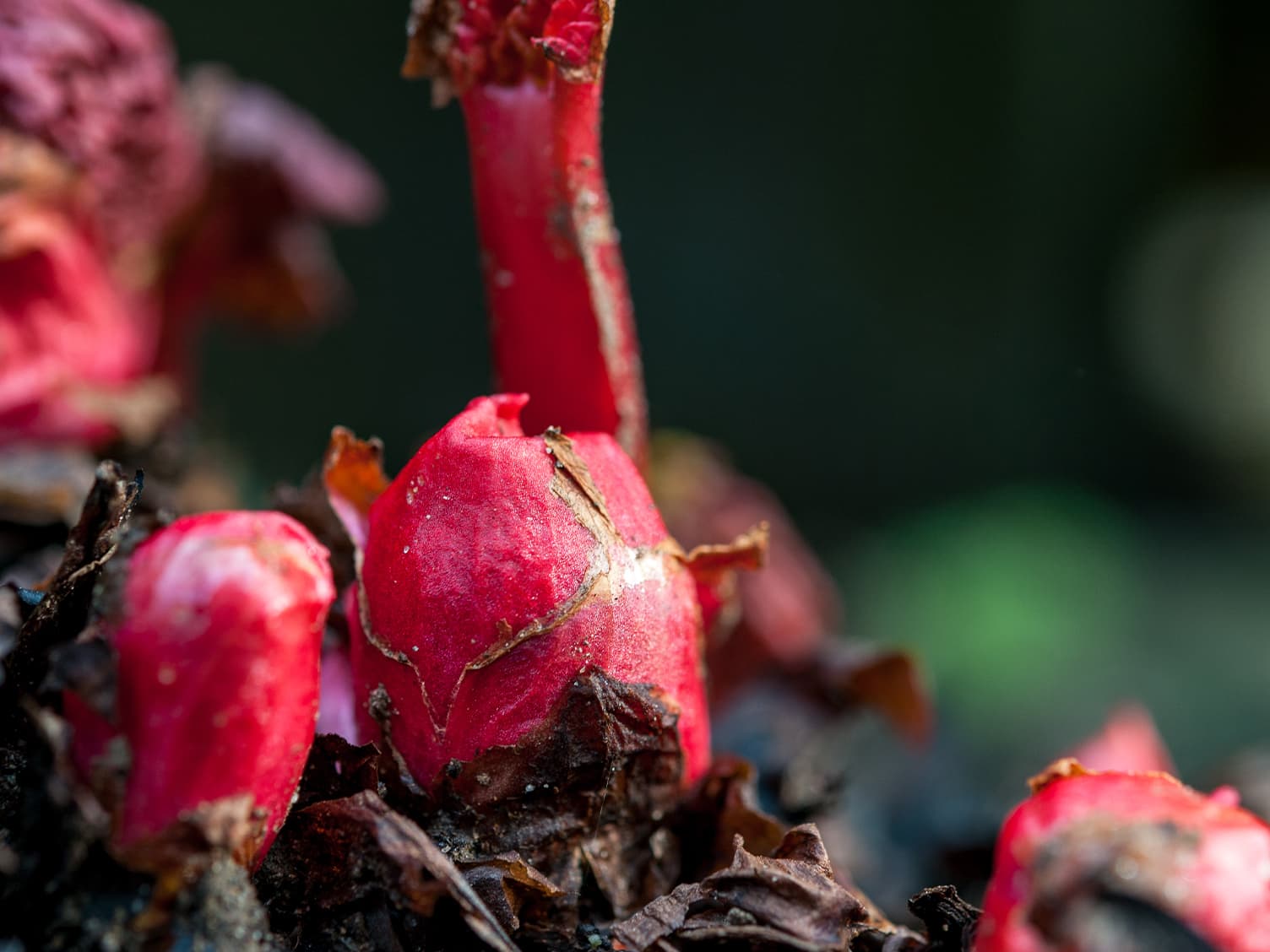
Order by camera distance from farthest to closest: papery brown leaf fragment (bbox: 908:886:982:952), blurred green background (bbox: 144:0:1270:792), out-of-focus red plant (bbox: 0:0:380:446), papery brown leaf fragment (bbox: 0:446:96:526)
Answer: blurred green background (bbox: 144:0:1270:792) < out-of-focus red plant (bbox: 0:0:380:446) < papery brown leaf fragment (bbox: 0:446:96:526) < papery brown leaf fragment (bbox: 908:886:982:952)

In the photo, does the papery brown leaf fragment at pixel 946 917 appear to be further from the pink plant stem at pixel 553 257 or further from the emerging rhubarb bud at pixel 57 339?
the emerging rhubarb bud at pixel 57 339

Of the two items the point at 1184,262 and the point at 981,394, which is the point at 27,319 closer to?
the point at 981,394

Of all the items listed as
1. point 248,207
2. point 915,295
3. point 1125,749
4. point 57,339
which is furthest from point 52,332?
point 915,295

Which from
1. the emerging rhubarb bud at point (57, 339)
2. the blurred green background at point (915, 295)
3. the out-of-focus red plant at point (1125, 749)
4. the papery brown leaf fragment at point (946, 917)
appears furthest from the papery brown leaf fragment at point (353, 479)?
the blurred green background at point (915, 295)

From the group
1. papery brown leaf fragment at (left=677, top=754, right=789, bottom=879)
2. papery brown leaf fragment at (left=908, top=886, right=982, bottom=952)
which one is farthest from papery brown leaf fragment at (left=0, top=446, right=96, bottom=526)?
papery brown leaf fragment at (left=908, top=886, right=982, bottom=952)

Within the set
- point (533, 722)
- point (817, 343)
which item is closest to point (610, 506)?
point (533, 722)

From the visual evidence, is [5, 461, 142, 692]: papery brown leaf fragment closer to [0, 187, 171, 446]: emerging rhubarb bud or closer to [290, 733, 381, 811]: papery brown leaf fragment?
[290, 733, 381, 811]: papery brown leaf fragment

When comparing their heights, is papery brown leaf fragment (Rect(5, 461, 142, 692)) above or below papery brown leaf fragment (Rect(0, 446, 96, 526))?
above
